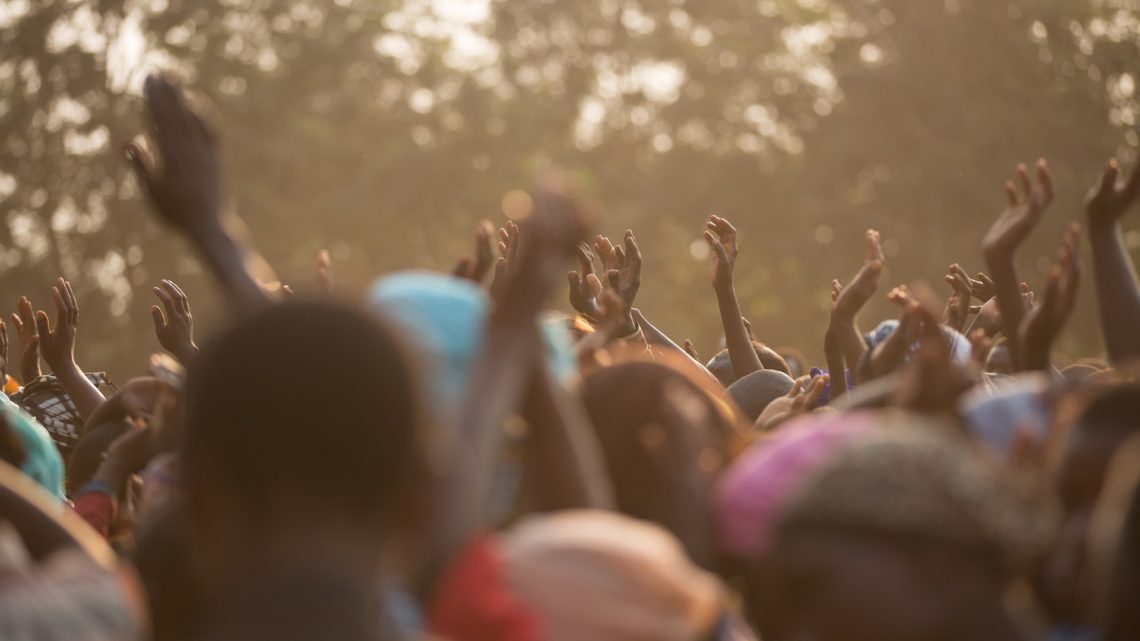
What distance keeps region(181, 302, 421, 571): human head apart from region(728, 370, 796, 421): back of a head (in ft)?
14.9

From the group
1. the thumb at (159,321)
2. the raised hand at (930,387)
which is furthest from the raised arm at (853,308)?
the raised hand at (930,387)

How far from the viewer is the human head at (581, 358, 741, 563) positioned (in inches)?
151

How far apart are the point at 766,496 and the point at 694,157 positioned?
34298 millimetres

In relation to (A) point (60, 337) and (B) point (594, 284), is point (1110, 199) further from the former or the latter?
(A) point (60, 337)

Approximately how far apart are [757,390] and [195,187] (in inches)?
161

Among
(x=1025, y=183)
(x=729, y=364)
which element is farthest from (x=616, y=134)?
(x=1025, y=183)

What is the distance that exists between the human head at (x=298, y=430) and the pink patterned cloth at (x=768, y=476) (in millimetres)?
812

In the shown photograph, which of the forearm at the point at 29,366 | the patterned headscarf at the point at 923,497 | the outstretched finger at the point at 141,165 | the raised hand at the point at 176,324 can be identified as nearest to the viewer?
the patterned headscarf at the point at 923,497

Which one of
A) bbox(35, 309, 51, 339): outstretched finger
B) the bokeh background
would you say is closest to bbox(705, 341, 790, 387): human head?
bbox(35, 309, 51, 339): outstretched finger

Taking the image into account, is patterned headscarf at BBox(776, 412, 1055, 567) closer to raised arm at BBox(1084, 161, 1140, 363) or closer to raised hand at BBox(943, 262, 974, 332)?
raised arm at BBox(1084, 161, 1140, 363)

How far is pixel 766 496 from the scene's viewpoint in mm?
3586

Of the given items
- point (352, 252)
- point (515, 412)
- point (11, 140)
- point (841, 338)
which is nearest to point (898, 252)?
point (352, 252)

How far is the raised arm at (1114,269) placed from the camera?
532 centimetres

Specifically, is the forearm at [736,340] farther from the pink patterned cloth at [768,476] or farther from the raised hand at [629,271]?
the pink patterned cloth at [768,476]
